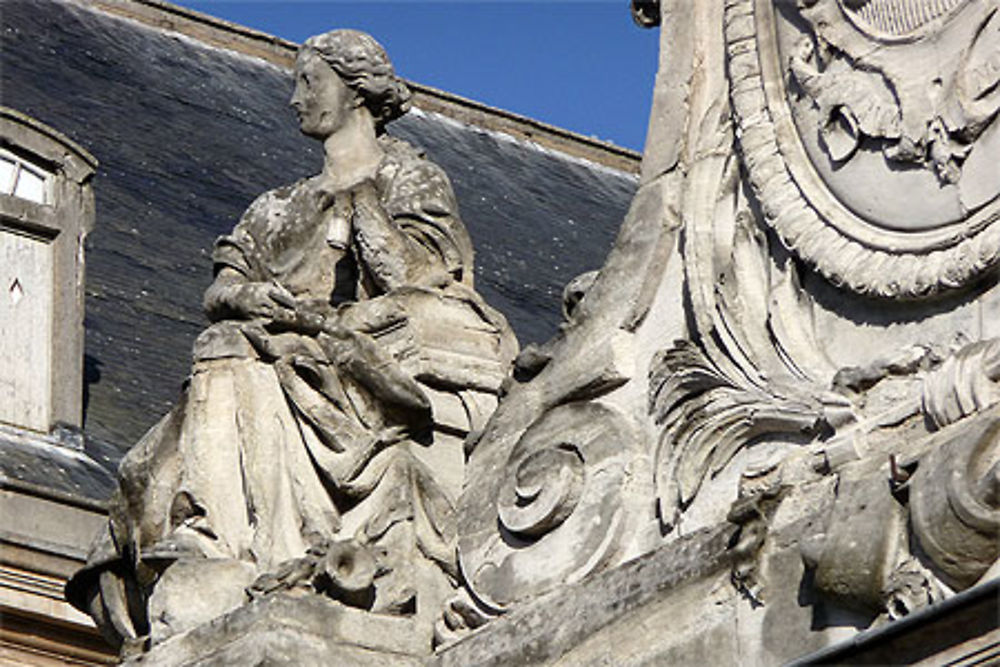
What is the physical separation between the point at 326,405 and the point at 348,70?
1.23m

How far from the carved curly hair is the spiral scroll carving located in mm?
1554

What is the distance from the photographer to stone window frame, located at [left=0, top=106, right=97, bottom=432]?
1817 cm

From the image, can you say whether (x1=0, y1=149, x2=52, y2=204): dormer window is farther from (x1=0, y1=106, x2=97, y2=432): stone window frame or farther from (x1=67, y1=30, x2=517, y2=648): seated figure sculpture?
(x1=67, y1=30, x2=517, y2=648): seated figure sculpture

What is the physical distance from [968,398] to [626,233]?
2025 mm

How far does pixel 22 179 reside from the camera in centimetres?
1845

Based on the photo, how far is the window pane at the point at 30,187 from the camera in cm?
1845

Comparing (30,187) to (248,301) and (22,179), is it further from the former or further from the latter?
(248,301)

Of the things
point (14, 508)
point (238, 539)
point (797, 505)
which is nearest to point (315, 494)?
point (238, 539)

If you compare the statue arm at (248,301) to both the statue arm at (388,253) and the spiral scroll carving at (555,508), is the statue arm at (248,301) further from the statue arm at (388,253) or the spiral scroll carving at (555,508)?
the spiral scroll carving at (555,508)

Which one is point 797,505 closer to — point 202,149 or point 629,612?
point 629,612

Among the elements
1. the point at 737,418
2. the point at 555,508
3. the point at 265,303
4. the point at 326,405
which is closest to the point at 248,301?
the point at 265,303

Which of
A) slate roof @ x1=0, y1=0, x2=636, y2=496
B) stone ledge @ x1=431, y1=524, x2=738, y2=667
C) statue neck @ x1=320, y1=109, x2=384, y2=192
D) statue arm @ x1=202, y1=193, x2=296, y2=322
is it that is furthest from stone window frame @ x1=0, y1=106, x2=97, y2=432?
stone ledge @ x1=431, y1=524, x2=738, y2=667

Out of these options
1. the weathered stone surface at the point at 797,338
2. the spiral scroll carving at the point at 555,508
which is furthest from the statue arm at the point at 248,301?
the spiral scroll carving at the point at 555,508

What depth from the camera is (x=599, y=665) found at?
1199 centimetres
